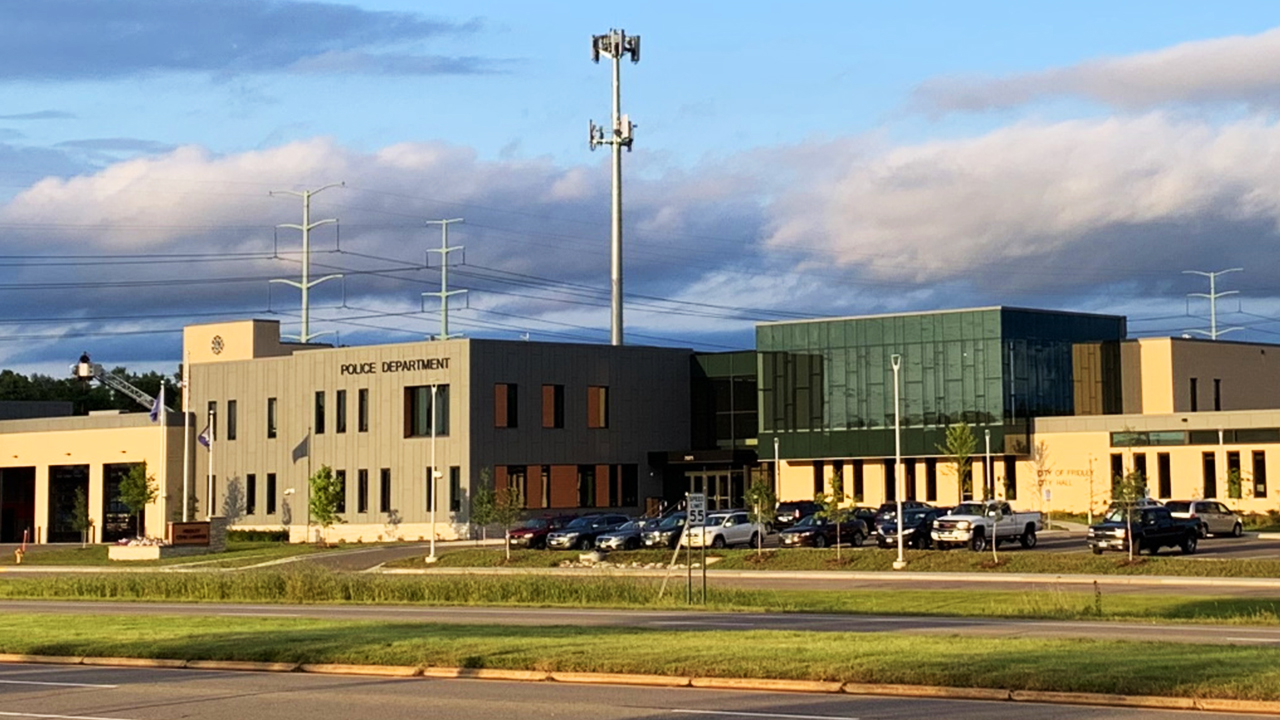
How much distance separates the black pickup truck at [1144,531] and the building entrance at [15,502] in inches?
2705

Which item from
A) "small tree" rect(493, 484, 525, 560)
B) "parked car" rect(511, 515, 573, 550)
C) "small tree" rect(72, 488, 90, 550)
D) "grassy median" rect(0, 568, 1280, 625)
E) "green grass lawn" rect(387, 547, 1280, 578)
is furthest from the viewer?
"small tree" rect(72, 488, 90, 550)

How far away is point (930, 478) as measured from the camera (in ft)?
297

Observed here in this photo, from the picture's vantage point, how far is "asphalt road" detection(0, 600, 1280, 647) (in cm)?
2909

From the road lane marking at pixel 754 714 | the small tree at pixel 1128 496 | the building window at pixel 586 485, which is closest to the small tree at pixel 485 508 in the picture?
the building window at pixel 586 485

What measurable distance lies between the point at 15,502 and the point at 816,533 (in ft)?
196

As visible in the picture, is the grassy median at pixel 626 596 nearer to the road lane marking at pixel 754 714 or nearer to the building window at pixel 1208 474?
the road lane marking at pixel 754 714

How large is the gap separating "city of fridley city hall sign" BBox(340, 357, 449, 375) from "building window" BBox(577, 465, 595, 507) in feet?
30.0

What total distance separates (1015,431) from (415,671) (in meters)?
67.5

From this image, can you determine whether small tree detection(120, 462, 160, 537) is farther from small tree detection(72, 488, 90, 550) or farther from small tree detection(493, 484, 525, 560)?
small tree detection(493, 484, 525, 560)

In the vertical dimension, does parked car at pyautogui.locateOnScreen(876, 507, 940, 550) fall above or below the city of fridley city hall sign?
below

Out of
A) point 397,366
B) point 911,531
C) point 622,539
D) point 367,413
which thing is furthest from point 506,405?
point 911,531

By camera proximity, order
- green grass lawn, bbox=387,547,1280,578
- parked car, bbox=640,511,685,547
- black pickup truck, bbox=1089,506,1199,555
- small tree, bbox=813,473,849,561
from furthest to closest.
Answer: parked car, bbox=640,511,685,547
small tree, bbox=813,473,849,561
black pickup truck, bbox=1089,506,1199,555
green grass lawn, bbox=387,547,1280,578

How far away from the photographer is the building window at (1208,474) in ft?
268

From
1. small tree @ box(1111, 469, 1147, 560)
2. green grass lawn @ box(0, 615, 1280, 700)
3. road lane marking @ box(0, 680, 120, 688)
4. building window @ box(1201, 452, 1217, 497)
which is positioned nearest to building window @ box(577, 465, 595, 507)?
building window @ box(1201, 452, 1217, 497)
